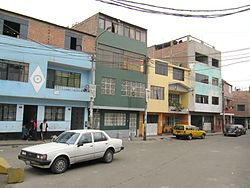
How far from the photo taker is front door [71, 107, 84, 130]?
23.6m

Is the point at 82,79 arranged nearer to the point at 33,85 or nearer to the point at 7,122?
the point at 33,85

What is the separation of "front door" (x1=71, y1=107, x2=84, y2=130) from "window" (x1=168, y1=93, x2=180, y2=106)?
50.2ft

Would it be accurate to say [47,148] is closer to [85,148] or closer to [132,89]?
[85,148]

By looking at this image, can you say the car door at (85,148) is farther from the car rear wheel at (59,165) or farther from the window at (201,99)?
the window at (201,99)

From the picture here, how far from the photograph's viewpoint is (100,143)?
38.0 ft

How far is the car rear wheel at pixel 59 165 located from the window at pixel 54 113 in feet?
41.6

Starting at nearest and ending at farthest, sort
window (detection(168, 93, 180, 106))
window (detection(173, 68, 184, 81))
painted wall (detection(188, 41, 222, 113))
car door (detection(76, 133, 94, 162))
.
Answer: car door (detection(76, 133, 94, 162)) < window (detection(173, 68, 184, 81)) < window (detection(168, 93, 180, 106)) < painted wall (detection(188, 41, 222, 113))

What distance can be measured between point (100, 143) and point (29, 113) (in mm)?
12744

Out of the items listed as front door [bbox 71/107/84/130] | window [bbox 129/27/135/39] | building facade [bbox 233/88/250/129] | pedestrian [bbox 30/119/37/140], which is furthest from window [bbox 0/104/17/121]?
building facade [bbox 233/88/250/129]

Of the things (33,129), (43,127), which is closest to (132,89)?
(43,127)

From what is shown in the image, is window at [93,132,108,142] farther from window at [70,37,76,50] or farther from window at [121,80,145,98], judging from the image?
window at [121,80,145,98]

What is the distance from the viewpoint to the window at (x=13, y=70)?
19000 millimetres

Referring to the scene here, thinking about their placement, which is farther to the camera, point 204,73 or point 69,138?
point 204,73

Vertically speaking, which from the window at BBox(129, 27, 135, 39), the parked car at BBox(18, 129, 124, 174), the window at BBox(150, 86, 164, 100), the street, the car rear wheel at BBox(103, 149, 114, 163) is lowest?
the street
